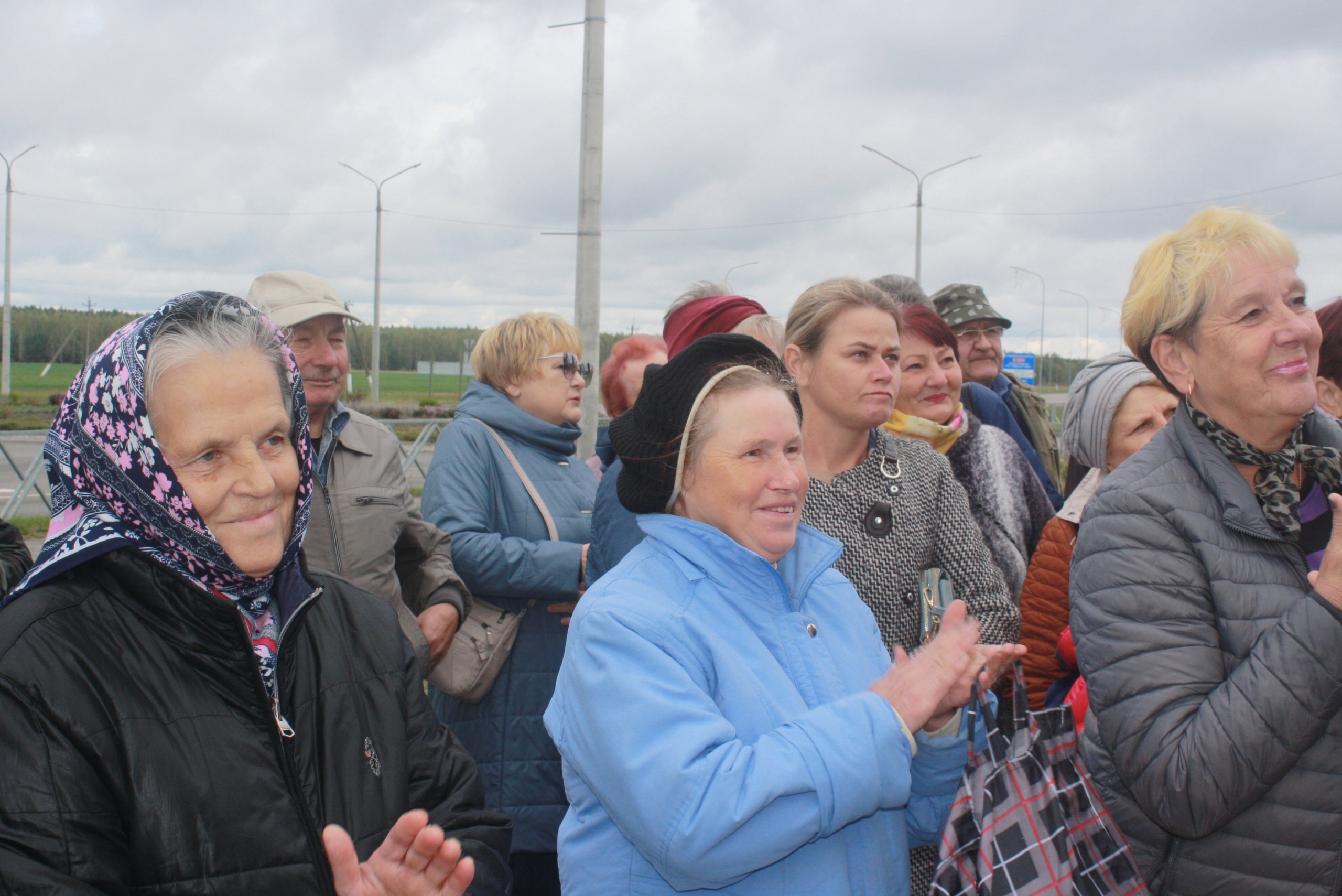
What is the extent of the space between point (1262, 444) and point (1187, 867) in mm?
889

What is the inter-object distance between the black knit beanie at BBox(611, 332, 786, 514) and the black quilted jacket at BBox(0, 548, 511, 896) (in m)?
0.66

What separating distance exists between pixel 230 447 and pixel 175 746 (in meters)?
0.51

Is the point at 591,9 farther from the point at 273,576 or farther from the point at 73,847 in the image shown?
the point at 73,847

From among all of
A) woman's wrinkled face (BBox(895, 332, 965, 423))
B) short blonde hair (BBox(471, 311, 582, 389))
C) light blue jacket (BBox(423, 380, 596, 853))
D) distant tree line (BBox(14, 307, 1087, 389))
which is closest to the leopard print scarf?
woman's wrinkled face (BBox(895, 332, 965, 423))

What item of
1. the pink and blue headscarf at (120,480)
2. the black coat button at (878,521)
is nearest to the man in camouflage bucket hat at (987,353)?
the black coat button at (878,521)

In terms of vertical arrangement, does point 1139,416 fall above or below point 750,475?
above

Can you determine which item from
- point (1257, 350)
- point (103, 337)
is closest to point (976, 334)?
point (1257, 350)

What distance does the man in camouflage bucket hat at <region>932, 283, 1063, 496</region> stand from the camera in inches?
206

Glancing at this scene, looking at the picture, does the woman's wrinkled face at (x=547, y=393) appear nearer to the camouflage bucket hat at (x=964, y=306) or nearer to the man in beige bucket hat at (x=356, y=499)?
the man in beige bucket hat at (x=356, y=499)

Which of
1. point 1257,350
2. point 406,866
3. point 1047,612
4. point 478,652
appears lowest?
point 478,652

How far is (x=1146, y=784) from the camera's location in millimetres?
1796

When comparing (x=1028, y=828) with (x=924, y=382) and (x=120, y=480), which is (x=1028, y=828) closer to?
(x=120, y=480)

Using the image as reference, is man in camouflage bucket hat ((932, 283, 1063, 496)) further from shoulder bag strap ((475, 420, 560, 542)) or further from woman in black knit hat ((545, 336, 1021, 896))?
woman in black knit hat ((545, 336, 1021, 896))

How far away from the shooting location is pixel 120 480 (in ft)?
5.09
